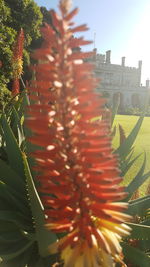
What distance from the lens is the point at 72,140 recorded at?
20.5 inches

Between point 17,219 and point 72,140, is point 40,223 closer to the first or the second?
point 17,219

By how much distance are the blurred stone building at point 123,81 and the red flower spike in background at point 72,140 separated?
162 ft

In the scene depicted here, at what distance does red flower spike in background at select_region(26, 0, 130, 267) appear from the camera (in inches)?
19.4

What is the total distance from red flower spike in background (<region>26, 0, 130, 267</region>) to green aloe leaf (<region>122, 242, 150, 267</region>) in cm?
50

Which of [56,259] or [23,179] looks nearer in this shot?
[56,259]

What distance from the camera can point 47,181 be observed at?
0.58m

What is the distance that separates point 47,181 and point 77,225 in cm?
10

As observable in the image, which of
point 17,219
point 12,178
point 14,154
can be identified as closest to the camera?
point 17,219

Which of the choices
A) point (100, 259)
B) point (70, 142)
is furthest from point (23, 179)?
point (70, 142)

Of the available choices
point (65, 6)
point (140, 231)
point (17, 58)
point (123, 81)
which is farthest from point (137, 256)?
point (123, 81)

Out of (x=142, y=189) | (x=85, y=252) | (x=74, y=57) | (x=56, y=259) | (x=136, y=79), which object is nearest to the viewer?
(x=74, y=57)

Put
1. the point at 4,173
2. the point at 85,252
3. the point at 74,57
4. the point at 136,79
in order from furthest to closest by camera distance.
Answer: the point at 136,79 → the point at 4,173 → the point at 85,252 → the point at 74,57

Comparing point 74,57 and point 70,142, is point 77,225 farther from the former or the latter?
point 74,57

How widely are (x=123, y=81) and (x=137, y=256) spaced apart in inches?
2090
